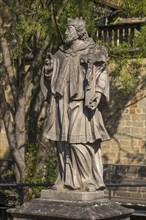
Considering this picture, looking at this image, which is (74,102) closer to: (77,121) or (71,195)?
(77,121)

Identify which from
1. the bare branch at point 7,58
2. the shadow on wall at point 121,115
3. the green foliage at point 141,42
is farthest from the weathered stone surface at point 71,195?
the shadow on wall at point 121,115

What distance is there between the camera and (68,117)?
806 centimetres

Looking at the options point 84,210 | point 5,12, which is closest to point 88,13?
point 5,12

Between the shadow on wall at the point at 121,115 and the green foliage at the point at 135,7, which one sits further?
the shadow on wall at the point at 121,115

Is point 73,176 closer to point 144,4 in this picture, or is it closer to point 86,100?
point 86,100

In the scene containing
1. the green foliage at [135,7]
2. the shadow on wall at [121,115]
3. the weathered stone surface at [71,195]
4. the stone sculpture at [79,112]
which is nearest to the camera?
the weathered stone surface at [71,195]

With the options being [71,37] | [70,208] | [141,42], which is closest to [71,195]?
[70,208]

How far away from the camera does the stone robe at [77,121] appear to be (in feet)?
26.0

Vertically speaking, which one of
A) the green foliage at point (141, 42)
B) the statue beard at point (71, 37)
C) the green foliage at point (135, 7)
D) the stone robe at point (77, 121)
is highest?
the green foliage at point (135, 7)

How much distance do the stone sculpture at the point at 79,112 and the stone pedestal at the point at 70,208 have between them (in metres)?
0.12

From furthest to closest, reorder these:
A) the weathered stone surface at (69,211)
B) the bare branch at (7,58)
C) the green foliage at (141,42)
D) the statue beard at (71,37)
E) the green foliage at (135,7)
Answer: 1. the bare branch at (7,58)
2. the green foliage at (141,42)
3. the green foliage at (135,7)
4. the statue beard at (71,37)
5. the weathered stone surface at (69,211)

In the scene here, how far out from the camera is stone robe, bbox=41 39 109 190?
26.0 feet

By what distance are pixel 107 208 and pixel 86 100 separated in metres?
1.29

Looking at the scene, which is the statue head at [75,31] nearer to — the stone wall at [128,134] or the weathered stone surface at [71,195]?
the weathered stone surface at [71,195]
